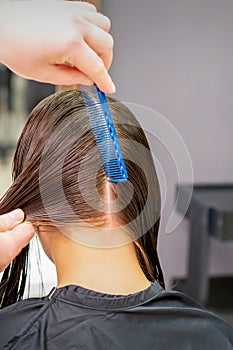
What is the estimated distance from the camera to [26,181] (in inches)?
44.3

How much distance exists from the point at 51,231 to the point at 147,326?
9.3 inches

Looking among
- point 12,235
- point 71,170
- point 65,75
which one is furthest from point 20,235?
point 65,75

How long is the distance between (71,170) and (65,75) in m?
0.32

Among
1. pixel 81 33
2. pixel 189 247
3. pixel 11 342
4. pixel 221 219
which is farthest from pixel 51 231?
pixel 189 247

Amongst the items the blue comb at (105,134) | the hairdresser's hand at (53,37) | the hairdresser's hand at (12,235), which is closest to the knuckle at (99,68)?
the hairdresser's hand at (53,37)

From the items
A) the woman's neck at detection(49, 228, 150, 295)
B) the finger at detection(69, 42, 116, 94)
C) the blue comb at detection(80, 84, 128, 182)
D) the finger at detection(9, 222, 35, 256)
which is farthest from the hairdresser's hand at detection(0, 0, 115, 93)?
the woman's neck at detection(49, 228, 150, 295)

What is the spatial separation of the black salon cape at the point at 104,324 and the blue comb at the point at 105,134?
213mm

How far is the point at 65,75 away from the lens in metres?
0.79

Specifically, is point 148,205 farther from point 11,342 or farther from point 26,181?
point 11,342

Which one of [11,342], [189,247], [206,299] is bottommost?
[206,299]

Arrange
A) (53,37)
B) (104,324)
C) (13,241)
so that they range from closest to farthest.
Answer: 1. (53,37)
2. (13,241)
3. (104,324)

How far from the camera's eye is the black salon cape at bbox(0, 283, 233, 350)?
1.07m

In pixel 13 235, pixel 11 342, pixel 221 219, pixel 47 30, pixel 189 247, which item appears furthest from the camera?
pixel 189 247

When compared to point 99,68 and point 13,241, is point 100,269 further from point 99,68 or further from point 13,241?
point 99,68
